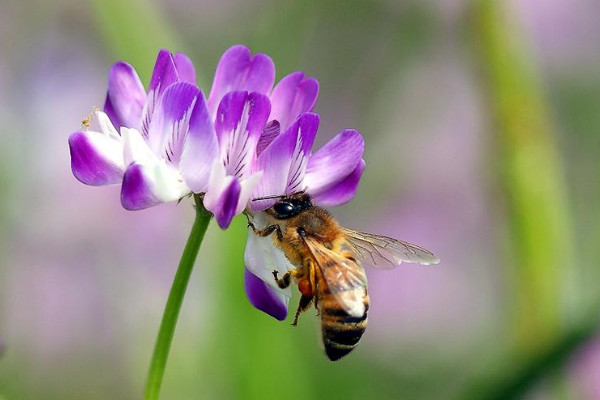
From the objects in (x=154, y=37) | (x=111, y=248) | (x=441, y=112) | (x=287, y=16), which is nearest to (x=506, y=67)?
(x=287, y=16)

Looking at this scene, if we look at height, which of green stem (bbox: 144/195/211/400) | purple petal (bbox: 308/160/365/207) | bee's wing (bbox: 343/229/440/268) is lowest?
green stem (bbox: 144/195/211/400)

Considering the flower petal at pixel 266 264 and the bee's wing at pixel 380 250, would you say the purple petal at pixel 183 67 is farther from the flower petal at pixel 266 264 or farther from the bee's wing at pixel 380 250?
the bee's wing at pixel 380 250

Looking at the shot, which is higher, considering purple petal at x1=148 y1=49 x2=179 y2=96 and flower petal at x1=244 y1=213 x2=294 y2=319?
purple petal at x1=148 y1=49 x2=179 y2=96

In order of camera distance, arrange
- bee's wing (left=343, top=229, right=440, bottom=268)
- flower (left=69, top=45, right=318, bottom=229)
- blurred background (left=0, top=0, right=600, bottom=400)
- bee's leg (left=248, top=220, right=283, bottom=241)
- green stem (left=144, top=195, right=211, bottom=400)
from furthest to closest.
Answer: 1. blurred background (left=0, top=0, right=600, bottom=400)
2. bee's wing (left=343, top=229, right=440, bottom=268)
3. bee's leg (left=248, top=220, right=283, bottom=241)
4. flower (left=69, top=45, right=318, bottom=229)
5. green stem (left=144, top=195, right=211, bottom=400)

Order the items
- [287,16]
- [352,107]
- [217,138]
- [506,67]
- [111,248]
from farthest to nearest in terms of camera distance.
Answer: [352,107], [111,248], [287,16], [506,67], [217,138]

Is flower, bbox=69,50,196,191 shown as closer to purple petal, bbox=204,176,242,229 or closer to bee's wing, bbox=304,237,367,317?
purple petal, bbox=204,176,242,229

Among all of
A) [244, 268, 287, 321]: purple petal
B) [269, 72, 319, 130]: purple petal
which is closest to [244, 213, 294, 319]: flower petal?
[244, 268, 287, 321]: purple petal

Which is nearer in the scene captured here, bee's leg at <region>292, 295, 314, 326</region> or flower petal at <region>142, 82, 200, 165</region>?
flower petal at <region>142, 82, 200, 165</region>

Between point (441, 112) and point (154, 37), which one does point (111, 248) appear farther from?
point (441, 112)

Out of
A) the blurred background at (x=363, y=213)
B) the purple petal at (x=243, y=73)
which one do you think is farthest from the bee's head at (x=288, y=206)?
the blurred background at (x=363, y=213)
